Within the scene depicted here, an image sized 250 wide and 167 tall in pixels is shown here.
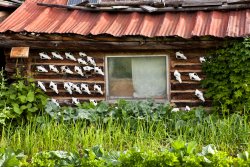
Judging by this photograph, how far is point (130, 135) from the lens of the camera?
8.31 m

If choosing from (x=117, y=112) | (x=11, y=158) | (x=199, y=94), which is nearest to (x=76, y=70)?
(x=117, y=112)

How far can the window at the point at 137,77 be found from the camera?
33.9ft

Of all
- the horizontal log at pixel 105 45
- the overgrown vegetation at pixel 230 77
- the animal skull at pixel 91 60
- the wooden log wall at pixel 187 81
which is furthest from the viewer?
the animal skull at pixel 91 60

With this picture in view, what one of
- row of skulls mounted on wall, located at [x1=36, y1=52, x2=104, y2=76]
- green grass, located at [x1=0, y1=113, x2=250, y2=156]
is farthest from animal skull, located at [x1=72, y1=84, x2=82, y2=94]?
green grass, located at [x1=0, y1=113, x2=250, y2=156]

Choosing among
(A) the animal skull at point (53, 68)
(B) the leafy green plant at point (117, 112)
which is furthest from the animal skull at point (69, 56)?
(B) the leafy green plant at point (117, 112)

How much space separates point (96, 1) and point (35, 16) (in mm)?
1566

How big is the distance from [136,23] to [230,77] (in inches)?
97.5

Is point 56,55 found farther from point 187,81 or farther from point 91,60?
point 187,81

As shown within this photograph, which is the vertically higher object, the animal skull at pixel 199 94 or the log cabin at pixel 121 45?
the log cabin at pixel 121 45

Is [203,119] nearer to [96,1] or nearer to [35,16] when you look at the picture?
[96,1]

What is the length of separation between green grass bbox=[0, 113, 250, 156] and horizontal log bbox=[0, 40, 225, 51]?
1.74 metres

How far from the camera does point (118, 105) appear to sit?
962 cm

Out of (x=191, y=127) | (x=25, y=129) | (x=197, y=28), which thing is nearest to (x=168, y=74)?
(x=197, y=28)

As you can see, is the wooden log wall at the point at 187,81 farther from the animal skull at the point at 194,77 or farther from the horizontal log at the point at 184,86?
the animal skull at the point at 194,77
